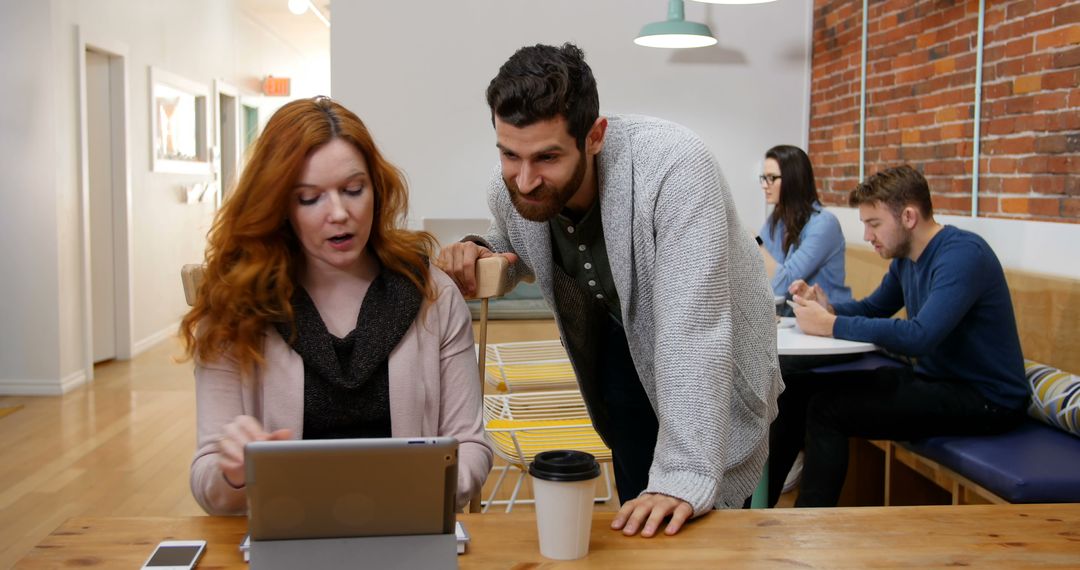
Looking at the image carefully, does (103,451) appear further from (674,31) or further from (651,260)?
(651,260)

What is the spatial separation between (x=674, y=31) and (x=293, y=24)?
8.17 metres

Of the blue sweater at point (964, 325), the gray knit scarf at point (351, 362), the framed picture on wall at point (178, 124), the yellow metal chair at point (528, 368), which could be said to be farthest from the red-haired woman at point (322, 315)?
the framed picture on wall at point (178, 124)

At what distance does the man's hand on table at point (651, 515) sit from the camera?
1307mm

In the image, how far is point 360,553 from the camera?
3.71 ft

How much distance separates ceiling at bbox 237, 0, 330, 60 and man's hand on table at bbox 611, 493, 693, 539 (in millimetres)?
9324

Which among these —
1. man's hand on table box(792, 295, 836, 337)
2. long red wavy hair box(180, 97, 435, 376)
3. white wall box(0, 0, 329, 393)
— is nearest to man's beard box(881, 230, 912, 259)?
man's hand on table box(792, 295, 836, 337)

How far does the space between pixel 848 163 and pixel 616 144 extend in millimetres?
4058

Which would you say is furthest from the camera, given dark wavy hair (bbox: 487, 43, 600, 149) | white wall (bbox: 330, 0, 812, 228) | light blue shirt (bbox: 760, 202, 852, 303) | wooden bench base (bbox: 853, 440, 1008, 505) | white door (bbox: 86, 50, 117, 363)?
white door (bbox: 86, 50, 117, 363)

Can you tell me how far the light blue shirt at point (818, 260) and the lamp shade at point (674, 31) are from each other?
1.24 m

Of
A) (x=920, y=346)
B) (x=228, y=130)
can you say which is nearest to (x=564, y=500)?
(x=920, y=346)

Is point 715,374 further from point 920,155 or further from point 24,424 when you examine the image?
point 24,424

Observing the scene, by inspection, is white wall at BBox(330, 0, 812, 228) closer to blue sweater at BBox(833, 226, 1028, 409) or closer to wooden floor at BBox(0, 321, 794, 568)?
wooden floor at BBox(0, 321, 794, 568)

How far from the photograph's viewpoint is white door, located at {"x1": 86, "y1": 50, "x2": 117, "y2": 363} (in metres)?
6.87

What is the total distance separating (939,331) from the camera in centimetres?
307
